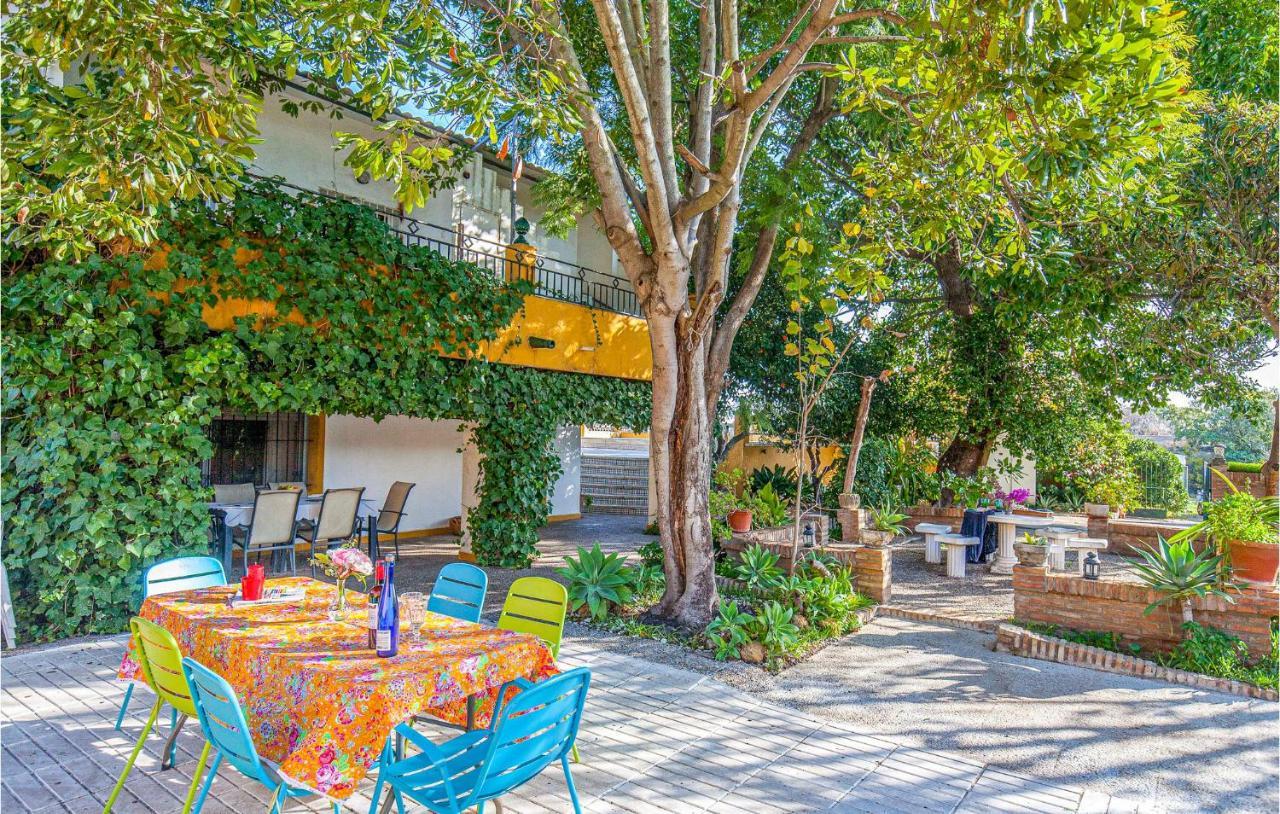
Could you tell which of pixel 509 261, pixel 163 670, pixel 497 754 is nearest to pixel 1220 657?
pixel 497 754

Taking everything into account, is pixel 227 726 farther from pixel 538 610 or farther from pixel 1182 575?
pixel 1182 575

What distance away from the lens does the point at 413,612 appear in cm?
354

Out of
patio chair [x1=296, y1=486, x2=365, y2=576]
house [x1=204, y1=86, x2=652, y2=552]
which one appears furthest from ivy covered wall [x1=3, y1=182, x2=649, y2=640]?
patio chair [x1=296, y1=486, x2=365, y2=576]

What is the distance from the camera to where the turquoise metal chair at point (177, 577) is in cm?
432

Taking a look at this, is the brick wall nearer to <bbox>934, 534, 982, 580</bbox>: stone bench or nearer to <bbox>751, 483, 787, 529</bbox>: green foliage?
<bbox>751, 483, 787, 529</bbox>: green foliage

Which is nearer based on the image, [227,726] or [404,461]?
[227,726]

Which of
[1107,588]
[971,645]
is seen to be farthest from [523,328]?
[1107,588]

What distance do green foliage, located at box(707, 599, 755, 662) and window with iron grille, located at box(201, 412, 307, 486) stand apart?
23.0 ft

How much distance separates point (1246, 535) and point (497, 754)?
6092 mm

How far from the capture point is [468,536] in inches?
393

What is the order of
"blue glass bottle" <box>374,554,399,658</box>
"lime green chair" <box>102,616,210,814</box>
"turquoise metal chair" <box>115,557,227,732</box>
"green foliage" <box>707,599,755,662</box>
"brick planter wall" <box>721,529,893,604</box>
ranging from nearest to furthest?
1. "lime green chair" <box>102,616,210,814</box>
2. "blue glass bottle" <box>374,554,399,658</box>
3. "turquoise metal chair" <box>115,557,227,732</box>
4. "green foliage" <box>707,599,755,662</box>
5. "brick planter wall" <box>721,529,893,604</box>

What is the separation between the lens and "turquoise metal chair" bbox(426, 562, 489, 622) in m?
4.55

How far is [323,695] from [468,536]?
7285mm

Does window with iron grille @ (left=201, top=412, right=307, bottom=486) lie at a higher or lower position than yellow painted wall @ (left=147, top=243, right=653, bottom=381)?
lower
